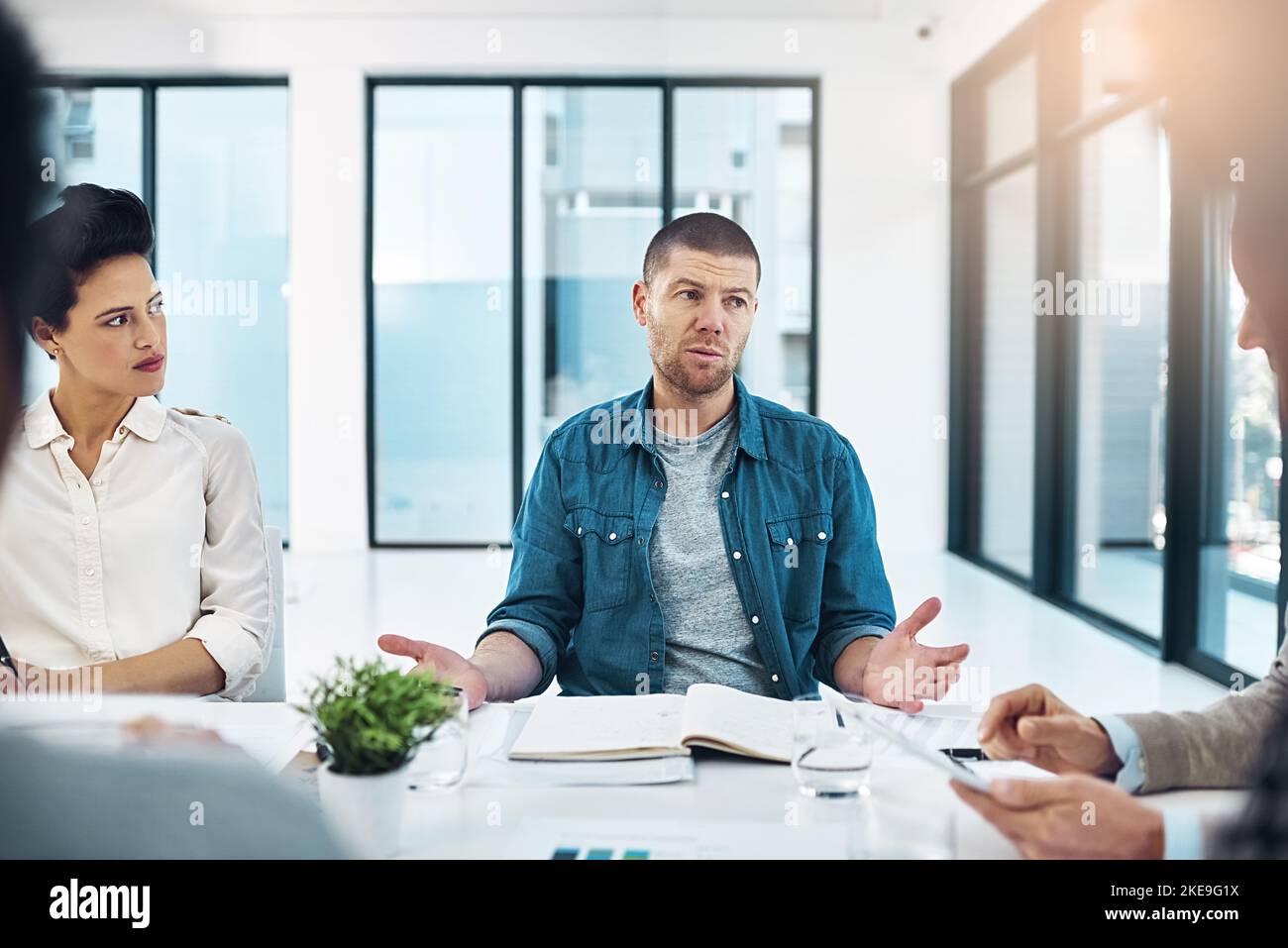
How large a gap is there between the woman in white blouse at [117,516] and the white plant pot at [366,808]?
590mm

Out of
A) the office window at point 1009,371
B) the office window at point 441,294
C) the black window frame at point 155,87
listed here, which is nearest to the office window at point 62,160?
the black window frame at point 155,87

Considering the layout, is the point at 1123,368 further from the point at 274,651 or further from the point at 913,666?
the point at 274,651

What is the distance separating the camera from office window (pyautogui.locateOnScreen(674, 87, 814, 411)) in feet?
19.0

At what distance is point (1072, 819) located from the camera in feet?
2.71

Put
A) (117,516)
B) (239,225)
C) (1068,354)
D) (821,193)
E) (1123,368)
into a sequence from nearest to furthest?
(117,516) < (1123,368) < (1068,354) < (239,225) < (821,193)

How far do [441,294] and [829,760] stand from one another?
5323 millimetres

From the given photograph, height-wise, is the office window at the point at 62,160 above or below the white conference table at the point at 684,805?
above

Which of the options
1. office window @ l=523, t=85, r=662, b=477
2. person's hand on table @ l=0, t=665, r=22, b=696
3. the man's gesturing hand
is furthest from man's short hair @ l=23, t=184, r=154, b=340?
office window @ l=523, t=85, r=662, b=477

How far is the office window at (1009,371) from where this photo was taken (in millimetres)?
4898

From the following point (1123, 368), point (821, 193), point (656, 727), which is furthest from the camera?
point (821, 193)

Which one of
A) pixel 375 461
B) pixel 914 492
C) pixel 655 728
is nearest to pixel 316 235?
pixel 375 461

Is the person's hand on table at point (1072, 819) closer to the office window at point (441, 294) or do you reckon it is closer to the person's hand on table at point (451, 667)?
the person's hand on table at point (451, 667)

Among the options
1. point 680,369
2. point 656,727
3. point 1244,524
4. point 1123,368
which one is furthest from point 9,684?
point 1123,368
